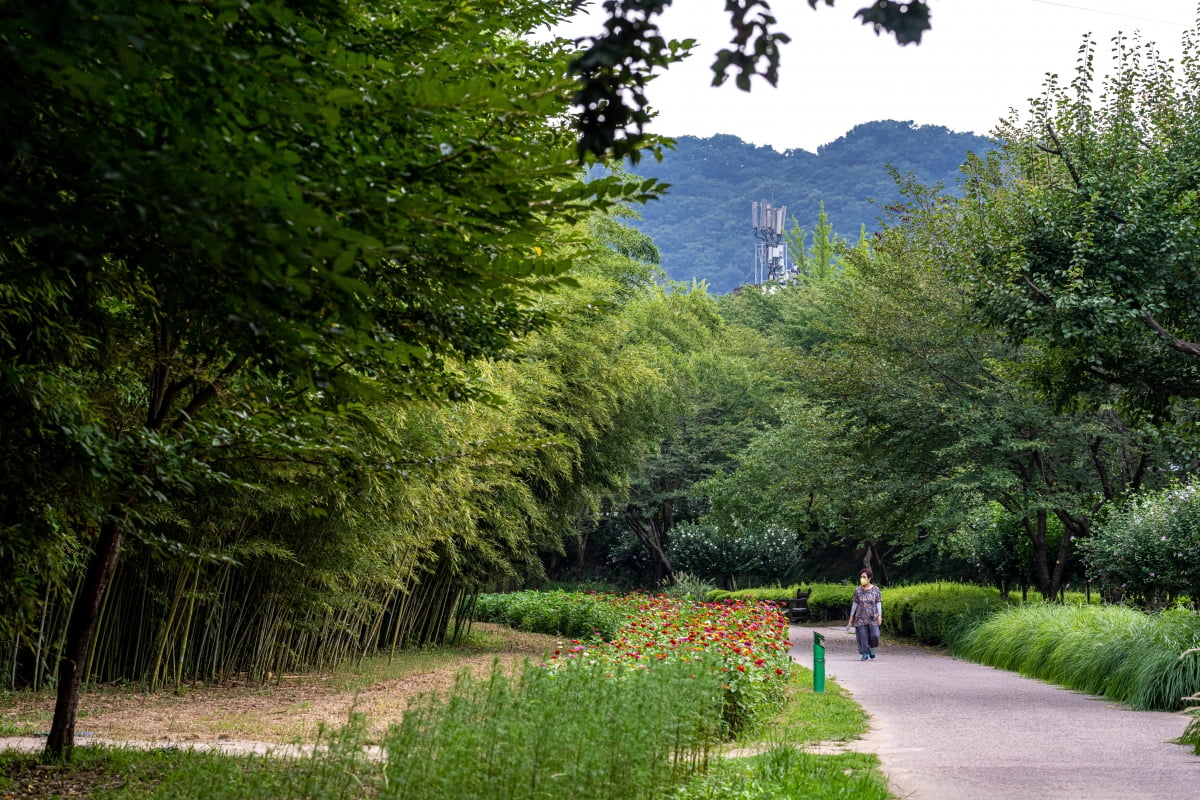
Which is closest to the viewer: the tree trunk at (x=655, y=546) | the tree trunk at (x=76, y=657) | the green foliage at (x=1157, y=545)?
the tree trunk at (x=76, y=657)

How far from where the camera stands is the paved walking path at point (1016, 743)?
6.03 m

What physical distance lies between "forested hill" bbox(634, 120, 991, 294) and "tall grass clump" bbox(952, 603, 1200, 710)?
4390 inches

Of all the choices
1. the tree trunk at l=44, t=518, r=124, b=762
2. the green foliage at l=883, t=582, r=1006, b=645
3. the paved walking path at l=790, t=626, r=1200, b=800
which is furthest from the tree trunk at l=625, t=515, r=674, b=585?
the tree trunk at l=44, t=518, r=124, b=762

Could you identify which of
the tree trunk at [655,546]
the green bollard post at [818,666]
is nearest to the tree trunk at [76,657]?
the green bollard post at [818,666]

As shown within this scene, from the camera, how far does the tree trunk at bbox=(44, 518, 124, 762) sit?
5836 mm

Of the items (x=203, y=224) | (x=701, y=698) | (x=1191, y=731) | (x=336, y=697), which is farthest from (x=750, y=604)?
(x=203, y=224)

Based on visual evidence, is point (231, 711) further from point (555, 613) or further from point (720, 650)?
point (555, 613)

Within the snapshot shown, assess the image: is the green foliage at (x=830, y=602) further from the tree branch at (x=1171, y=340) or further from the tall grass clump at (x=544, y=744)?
the tall grass clump at (x=544, y=744)

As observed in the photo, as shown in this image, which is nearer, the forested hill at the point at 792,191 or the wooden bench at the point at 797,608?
the wooden bench at the point at 797,608

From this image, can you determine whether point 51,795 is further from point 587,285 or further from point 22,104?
point 587,285

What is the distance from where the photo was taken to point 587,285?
17.4 metres

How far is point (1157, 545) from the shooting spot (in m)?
12.9

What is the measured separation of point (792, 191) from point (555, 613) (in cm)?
12464

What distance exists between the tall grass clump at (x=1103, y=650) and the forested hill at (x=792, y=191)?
11150 cm
